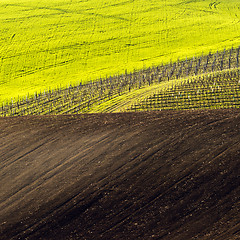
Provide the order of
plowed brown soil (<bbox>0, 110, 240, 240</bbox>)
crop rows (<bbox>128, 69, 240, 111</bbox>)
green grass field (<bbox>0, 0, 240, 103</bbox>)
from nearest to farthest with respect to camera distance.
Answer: plowed brown soil (<bbox>0, 110, 240, 240</bbox>)
crop rows (<bbox>128, 69, 240, 111</bbox>)
green grass field (<bbox>0, 0, 240, 103</bbox>)

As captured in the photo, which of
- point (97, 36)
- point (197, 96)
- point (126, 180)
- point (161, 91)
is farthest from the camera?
point (97, 36)

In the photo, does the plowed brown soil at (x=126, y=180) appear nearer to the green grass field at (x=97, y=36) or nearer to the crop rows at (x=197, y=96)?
the crop rows at (x=197, y=96)

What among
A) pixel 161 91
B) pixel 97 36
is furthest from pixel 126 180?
pixel 97 36

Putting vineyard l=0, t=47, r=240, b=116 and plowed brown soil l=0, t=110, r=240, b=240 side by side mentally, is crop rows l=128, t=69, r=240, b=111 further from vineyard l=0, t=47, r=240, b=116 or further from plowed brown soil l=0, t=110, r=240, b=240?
plowed brown soil l=0, t=110, r=240, b=240

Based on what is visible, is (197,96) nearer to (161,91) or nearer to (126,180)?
(161,91)

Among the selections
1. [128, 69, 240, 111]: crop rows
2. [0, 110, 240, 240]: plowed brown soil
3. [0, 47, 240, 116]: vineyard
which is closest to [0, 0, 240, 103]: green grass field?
[0, 47, 240, 116]: vineyard

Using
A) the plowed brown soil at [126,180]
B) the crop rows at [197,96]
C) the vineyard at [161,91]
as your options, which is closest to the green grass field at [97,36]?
the vineyard at [161,91]

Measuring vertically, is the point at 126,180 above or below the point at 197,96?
below
